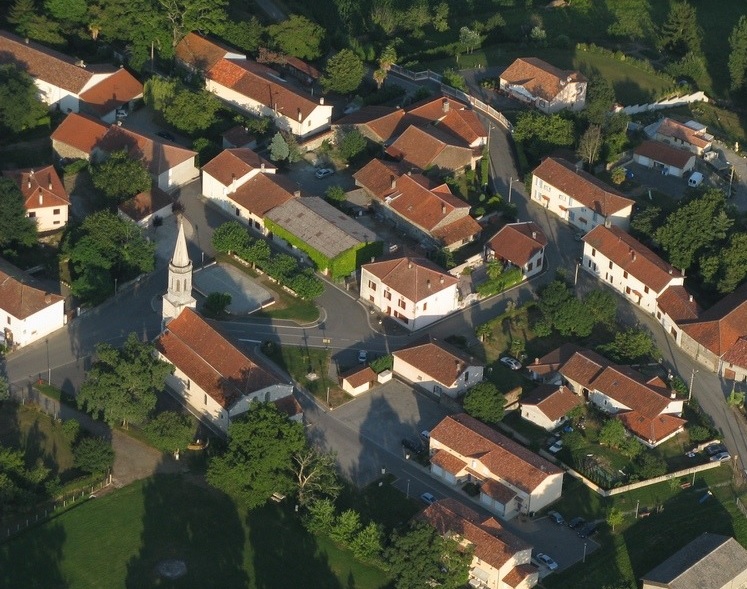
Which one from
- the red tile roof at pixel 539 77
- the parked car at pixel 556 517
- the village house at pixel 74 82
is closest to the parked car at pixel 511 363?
the parked car at pixel 556 517

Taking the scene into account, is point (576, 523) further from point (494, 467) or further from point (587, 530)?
point (494, 467)

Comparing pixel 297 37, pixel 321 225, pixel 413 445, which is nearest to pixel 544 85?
pixel 297 37

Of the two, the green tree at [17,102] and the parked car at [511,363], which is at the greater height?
the green tree at [17,102]

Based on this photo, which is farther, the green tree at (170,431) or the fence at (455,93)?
the fence at (455,93)

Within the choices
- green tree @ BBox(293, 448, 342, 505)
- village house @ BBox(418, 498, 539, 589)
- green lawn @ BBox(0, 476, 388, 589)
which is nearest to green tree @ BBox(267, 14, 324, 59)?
green tree @ BBox(293, 448, 342, 505)

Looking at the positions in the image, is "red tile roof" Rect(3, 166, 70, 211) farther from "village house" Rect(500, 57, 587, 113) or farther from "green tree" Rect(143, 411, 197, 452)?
"village house" Rect(500, 57, 587, 113)

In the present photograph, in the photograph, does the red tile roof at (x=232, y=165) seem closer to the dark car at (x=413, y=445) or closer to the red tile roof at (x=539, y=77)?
the red tile roof at (x=539, y=77)
